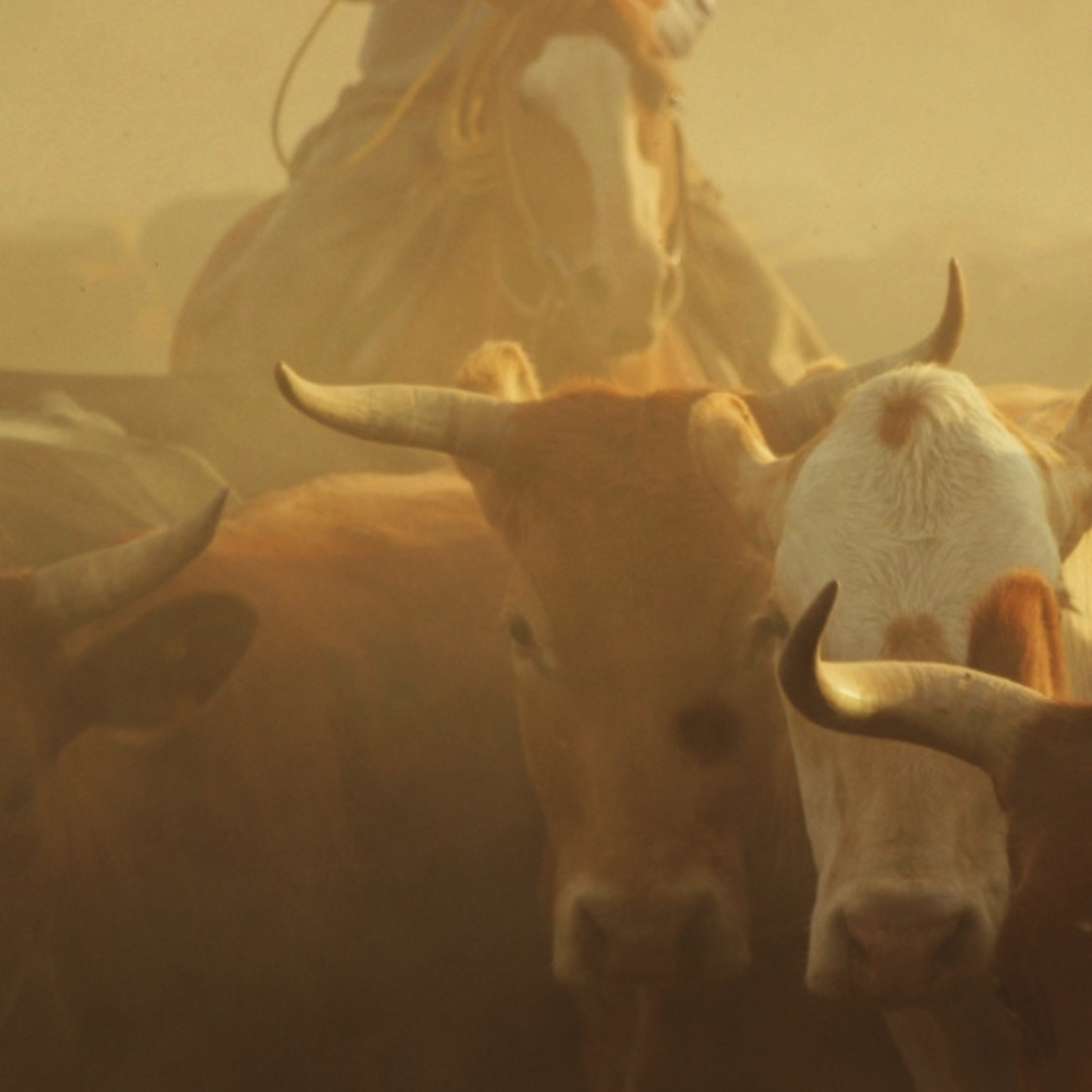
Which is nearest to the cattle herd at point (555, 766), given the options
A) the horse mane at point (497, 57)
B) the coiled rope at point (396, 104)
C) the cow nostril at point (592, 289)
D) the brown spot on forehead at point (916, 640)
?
the brown spot on forehead at point (916, 640)

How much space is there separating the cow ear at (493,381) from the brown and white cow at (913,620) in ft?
2.08

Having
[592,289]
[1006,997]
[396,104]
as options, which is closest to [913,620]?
[1006,997]

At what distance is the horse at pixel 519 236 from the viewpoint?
589cm

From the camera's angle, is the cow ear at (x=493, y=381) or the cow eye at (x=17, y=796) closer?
the cow eye at (x=17, y=796)

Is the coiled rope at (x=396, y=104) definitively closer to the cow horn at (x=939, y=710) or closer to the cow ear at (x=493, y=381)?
the cow ear at (x=493, y=381)

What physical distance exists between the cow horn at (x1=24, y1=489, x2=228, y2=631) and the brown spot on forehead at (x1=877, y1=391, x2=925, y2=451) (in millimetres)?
1183

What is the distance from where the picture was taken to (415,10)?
23.5ft

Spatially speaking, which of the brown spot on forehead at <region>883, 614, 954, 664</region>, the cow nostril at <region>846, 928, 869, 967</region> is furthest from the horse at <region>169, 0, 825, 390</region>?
the cow nostril at <region>846, 928, 869, 967</region>

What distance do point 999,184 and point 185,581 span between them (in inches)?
734

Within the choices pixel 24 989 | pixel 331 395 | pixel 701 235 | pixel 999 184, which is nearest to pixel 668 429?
pixel 331 395

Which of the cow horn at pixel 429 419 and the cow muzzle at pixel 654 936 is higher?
the cow horn at pixel 429 419

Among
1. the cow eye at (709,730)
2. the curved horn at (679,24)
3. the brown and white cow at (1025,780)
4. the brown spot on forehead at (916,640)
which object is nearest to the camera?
the brown and white cow at (1025,780)

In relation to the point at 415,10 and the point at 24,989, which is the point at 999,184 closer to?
the point at 415,10

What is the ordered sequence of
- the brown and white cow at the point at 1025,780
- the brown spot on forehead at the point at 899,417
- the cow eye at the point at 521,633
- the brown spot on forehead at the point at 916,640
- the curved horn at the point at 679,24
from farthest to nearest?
1. the curved horn at the point at 679,24
2. the cow eye at the point at 521,633
3. the brown spot on forehead at the point at 899,417
4. the brown spot on forehead at the point at 916,640
5. the brown and white cow at the point at 1025,780
